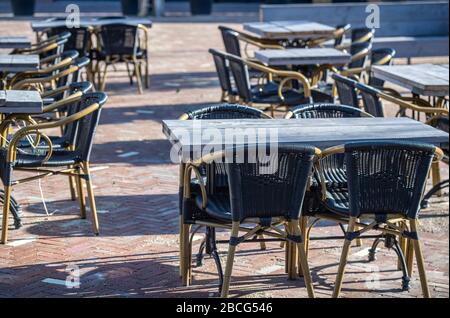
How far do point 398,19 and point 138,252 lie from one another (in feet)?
30.3

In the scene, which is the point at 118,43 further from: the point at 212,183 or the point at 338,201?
the point at 338,201

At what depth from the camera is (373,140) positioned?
15.8ft

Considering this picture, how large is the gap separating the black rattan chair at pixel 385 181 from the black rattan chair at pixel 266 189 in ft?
0.66

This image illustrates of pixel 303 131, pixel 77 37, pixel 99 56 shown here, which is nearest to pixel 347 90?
pixel 303 131

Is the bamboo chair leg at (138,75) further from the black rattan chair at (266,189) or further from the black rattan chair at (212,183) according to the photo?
the black rattan chair at (266,189)

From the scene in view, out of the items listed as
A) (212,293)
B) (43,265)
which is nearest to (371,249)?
(212,293)

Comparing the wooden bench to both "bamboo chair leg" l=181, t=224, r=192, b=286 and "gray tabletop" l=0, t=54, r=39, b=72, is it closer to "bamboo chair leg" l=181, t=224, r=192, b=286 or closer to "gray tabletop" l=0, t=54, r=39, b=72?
"gray tabletop" l=0, t=54, r=39, b=72

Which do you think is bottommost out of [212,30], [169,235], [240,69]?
[212,30]

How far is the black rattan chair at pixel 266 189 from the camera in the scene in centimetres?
437

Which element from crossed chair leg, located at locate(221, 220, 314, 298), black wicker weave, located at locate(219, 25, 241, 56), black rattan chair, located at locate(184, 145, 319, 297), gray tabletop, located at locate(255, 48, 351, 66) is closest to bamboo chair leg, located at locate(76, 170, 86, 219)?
black rattan chair, located at locate(184, 145, 319, 297)

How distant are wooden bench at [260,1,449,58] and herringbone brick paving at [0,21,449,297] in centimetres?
518

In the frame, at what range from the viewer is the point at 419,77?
22.7 ft

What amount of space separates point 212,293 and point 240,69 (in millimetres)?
3490
